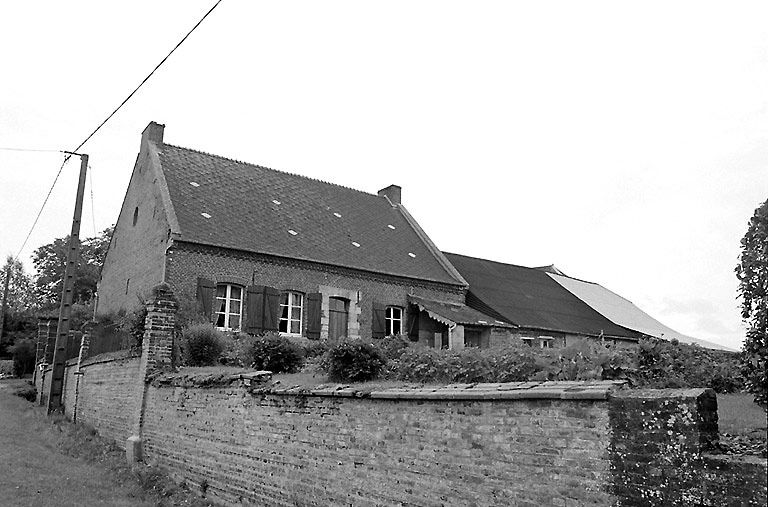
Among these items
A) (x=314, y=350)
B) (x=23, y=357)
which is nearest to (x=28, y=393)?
(x=23, y=357)

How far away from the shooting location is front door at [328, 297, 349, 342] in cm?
2322

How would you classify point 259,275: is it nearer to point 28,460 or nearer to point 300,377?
point 28,460

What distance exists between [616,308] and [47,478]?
2939 cm

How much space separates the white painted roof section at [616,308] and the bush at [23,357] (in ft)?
122

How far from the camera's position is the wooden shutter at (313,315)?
73.8 feet

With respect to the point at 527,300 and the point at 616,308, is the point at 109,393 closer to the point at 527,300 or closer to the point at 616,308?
the point at 527,300

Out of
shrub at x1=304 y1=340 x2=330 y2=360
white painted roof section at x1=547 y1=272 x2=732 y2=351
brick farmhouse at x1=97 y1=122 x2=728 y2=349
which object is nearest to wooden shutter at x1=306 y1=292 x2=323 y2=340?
brick farmhouse at x1=97 y1=122 x2=728 y2=349

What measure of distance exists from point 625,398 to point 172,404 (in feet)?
31.0

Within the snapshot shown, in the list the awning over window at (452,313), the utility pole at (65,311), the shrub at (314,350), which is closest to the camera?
the shrub at (314,350)

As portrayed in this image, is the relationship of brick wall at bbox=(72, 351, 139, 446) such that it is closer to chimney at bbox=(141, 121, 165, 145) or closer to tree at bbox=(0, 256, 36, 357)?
chimney at bbox=(141, 121, 165, 145)

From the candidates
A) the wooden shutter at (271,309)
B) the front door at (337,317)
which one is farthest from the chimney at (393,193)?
the wooden shutter at (271,309)

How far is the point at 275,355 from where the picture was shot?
13023 mm

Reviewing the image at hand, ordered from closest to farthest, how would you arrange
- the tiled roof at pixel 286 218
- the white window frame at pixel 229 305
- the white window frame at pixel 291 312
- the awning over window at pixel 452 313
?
the white window frame at pixel 229 305 → the white window frame at pixel 291 312 → the tiled roof at pixel 286 218 → the awning over window at pixel 452 313

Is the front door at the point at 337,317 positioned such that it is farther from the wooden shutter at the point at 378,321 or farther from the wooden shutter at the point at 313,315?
the wooden shutter at the point at 378,321
